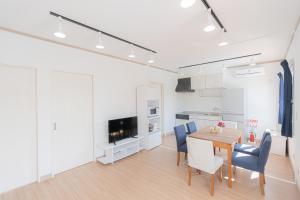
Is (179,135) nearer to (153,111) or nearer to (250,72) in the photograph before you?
(153,111)

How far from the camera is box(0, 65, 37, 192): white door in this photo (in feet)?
7.92

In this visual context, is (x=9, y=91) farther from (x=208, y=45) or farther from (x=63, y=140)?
(x=208, y=45)

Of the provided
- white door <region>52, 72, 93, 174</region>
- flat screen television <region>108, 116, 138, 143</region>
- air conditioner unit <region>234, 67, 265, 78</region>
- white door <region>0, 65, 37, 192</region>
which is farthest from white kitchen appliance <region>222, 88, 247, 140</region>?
white door <region>0, 65, 37, 192</region>

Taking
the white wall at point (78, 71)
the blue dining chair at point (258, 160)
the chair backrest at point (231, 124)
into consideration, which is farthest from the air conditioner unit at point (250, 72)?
the blue dining chair at point (258, 160)

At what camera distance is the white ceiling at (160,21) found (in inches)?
70.3

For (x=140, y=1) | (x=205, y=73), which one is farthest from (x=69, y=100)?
(x=205, y=73)

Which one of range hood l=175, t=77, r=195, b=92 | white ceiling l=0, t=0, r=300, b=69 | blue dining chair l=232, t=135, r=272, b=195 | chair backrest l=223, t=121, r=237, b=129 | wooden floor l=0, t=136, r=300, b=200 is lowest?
wooden floor l=0, t=136, r=300, b=200

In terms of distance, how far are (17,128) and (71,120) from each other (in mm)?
876

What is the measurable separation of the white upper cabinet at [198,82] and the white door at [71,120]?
13.0ft

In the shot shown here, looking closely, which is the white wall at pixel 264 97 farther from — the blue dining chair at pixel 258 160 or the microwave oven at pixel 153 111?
the microwave oven at pixel 153 111

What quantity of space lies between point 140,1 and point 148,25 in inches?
22.4

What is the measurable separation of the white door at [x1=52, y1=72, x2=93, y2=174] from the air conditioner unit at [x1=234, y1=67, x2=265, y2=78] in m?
4.53

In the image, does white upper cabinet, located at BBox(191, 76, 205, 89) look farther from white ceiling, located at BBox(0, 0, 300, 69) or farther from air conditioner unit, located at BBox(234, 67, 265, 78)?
white ceiling, located at BBox(0, 0, 300, 69)

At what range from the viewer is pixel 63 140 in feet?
10.1
